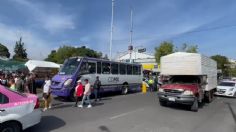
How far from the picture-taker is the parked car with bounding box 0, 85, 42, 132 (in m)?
5.43

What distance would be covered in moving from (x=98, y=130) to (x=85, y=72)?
790cm

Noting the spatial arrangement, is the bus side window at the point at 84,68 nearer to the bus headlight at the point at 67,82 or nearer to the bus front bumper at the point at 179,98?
the bus headlight at the point at 67,82

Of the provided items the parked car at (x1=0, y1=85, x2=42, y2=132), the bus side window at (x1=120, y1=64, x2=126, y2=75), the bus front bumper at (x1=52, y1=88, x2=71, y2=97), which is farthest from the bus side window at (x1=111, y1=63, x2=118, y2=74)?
the parked car at (x1=0, y1=85, x2=42, y2=132)

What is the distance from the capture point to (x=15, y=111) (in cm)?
561

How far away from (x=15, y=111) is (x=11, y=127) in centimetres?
44

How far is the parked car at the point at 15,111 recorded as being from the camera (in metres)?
5.43

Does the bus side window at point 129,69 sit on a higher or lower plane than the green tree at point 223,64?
lower

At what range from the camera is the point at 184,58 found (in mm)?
12938

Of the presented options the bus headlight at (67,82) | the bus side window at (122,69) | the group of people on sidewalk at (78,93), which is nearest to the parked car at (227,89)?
the bus side window at (122,69)

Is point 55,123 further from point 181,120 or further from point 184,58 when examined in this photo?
point 184,58

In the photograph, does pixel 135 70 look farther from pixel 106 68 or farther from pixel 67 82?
pixel 67 82

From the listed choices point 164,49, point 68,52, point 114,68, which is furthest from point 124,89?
point 68,52

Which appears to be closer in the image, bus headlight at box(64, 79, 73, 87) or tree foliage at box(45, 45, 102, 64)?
bus headlight at box(64, 79, 73, 87)

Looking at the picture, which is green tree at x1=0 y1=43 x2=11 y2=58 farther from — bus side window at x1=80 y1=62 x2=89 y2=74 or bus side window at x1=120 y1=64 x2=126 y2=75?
bus side window at x1=80 y1=62 x2=89 y2=74
